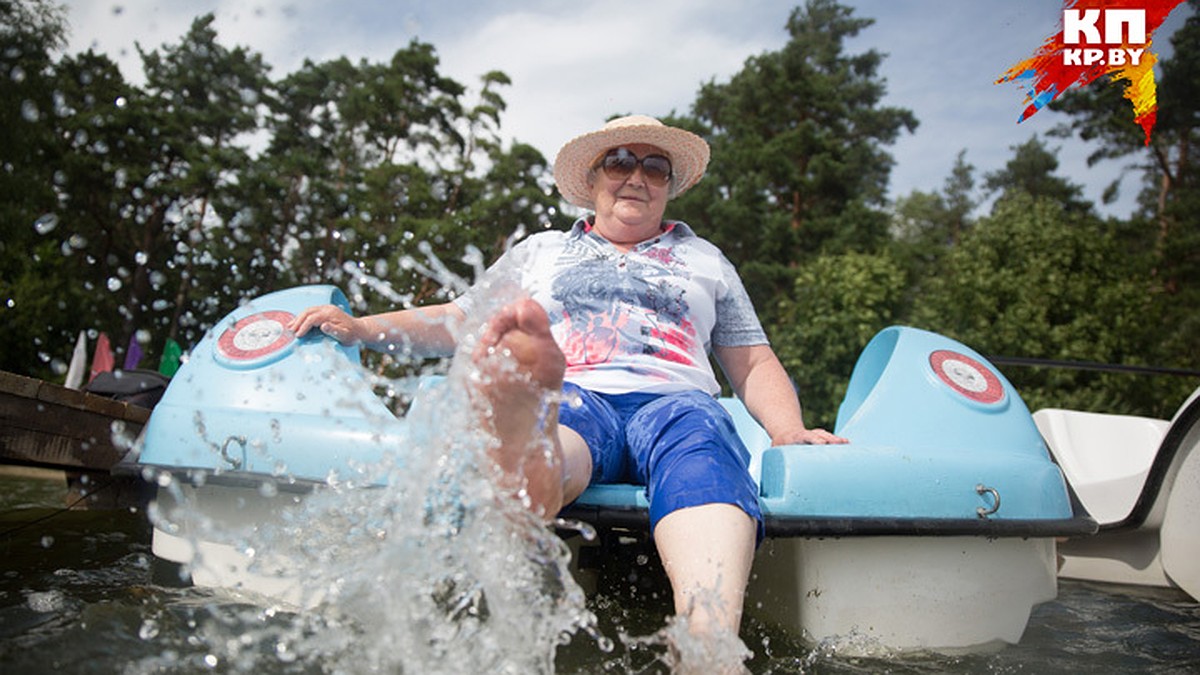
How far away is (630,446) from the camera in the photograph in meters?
1.72

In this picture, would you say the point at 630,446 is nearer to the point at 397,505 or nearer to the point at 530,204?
the point at 397,505

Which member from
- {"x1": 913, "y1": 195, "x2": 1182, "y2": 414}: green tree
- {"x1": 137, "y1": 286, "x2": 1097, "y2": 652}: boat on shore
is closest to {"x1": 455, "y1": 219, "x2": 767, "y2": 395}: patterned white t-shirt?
{"x1": 137, "y1": 286, "x2": 1097, "y2": 652}: boat on shore

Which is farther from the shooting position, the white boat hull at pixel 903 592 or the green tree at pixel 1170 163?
the green tree at pixel 1170 163

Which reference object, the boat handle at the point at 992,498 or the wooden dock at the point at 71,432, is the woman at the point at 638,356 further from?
the wooden dock at the point at 71,432

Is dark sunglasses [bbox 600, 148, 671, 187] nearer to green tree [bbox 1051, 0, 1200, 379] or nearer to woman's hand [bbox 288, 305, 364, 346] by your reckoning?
woman's hand [bbox 288, 305, 364, 346]

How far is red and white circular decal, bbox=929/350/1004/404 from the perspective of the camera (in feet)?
7.11

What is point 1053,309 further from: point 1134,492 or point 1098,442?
point 1134,492

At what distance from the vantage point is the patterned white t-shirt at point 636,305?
6.03 ft

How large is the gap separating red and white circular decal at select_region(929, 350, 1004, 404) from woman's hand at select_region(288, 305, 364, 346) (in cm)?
145

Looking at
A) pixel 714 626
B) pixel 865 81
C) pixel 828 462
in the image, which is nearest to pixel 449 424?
pixel 714 626

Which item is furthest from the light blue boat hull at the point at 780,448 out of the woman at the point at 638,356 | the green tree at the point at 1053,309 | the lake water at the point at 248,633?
the green tree at the point at 1053,309

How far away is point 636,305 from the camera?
1.92m

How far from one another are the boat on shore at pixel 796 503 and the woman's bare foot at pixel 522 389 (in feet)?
1.04

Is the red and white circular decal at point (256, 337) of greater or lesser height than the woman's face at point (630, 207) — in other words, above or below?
below
